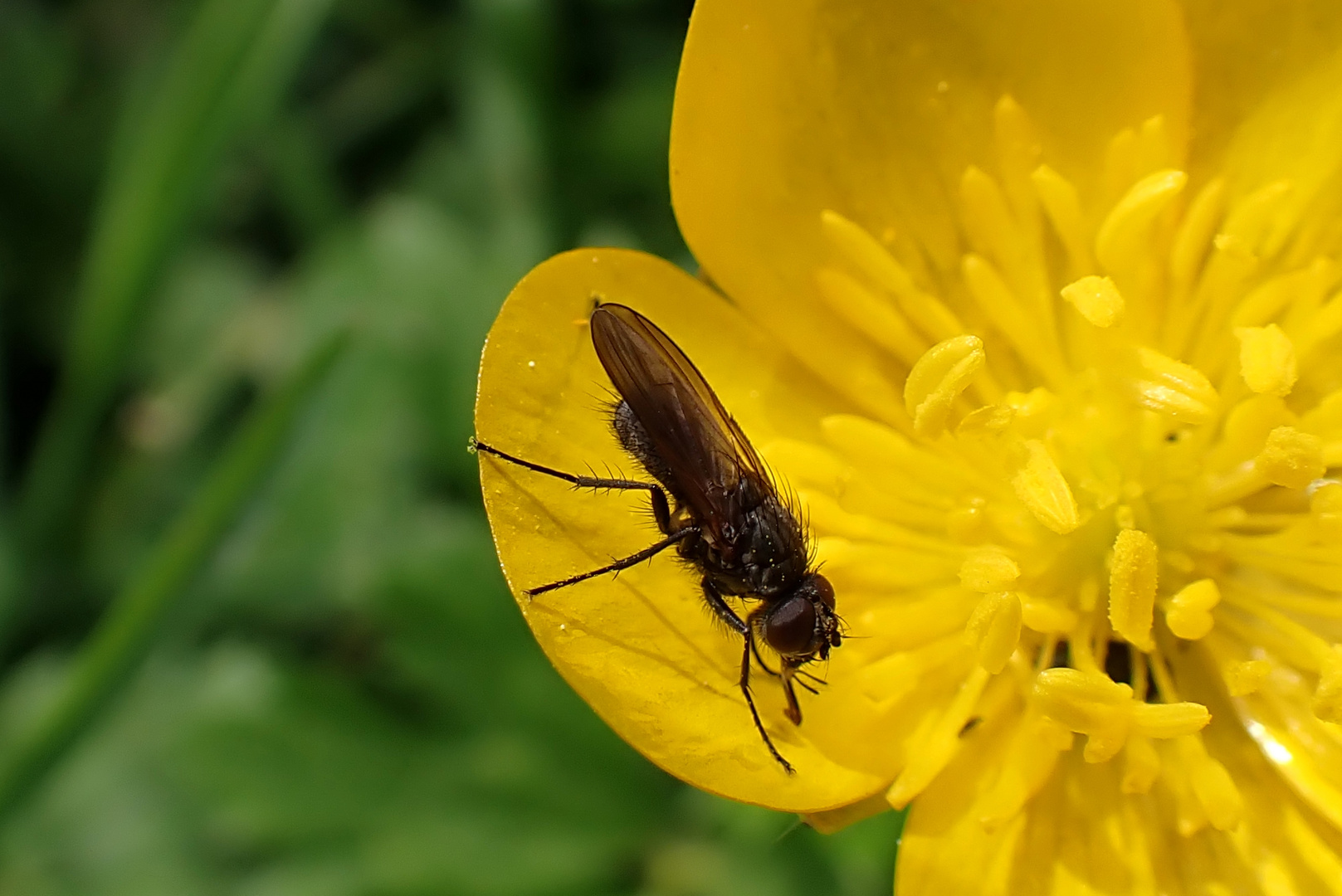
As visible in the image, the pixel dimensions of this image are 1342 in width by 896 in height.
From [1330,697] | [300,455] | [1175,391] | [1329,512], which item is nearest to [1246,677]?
[1330,697]

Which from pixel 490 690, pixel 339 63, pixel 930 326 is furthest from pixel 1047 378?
pixel 339 63

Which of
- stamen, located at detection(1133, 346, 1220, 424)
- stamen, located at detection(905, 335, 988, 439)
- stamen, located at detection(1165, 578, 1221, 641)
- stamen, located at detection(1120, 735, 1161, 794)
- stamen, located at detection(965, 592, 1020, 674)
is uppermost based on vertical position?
stamen, located at detection(905, 335, 988, 439)

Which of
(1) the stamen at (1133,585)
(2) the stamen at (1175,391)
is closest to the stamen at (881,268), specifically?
(2) the stamen at (1175,391)

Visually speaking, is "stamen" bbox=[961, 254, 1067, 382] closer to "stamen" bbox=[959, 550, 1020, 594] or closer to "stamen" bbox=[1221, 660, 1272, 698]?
"stamen" bbox=[959, 550, 1020, 594]

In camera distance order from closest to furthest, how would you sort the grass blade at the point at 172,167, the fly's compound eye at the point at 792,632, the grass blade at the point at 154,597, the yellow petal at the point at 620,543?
the yellow petal at the point at 620,543, the fly's compound eye at the point at 792,632, the grass blade at the point at 154,597, the grass blade at the point at 172,167

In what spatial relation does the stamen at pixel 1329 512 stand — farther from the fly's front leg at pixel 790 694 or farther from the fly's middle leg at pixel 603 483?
the fly's middle leg at pixel 603 483

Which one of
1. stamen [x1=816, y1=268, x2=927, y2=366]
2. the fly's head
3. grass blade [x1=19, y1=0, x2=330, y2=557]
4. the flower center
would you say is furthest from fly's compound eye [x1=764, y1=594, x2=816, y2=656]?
grass blade [x1=19, y1=0, x2=330, y2=557]
